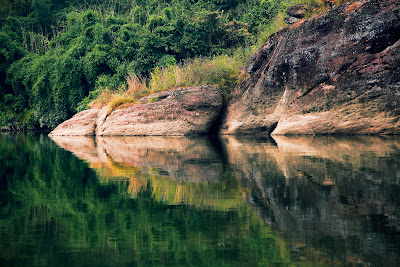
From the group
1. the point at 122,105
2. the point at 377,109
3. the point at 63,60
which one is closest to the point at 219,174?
the point at 377,109

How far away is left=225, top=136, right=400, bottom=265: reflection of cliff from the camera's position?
2.41 m

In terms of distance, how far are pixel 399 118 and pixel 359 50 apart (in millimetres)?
2328

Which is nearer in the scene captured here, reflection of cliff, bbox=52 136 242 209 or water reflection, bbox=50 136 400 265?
water reflection, bbox=50 136 400 265

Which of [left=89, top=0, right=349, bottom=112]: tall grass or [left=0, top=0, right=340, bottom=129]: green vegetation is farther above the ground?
[left=0, top=0, right=340, bottom=129]: green vegetation

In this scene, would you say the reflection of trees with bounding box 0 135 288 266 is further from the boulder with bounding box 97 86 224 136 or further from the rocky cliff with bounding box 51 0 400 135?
the boulder with bounding box 97 86 224 136

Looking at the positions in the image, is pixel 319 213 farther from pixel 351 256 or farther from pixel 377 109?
pixel 377 109

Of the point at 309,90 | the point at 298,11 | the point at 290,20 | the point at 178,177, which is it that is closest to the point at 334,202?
the point at 178,177

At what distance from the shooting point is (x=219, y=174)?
17.2ft

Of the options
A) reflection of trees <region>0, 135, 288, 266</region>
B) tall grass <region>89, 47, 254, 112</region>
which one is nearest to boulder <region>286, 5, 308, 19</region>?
tall grass <region>89, 47, 254, 112</region>

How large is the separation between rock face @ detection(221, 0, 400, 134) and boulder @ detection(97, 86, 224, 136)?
1.55 m

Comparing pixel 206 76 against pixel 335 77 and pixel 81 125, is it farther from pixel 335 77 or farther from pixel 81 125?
pixel 335 77

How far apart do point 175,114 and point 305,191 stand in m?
11.8

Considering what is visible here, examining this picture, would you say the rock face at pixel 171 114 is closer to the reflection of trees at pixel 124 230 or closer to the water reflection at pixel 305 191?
the water reflection at pixel 305 191

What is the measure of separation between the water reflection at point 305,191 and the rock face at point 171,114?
Result: 318 inches
